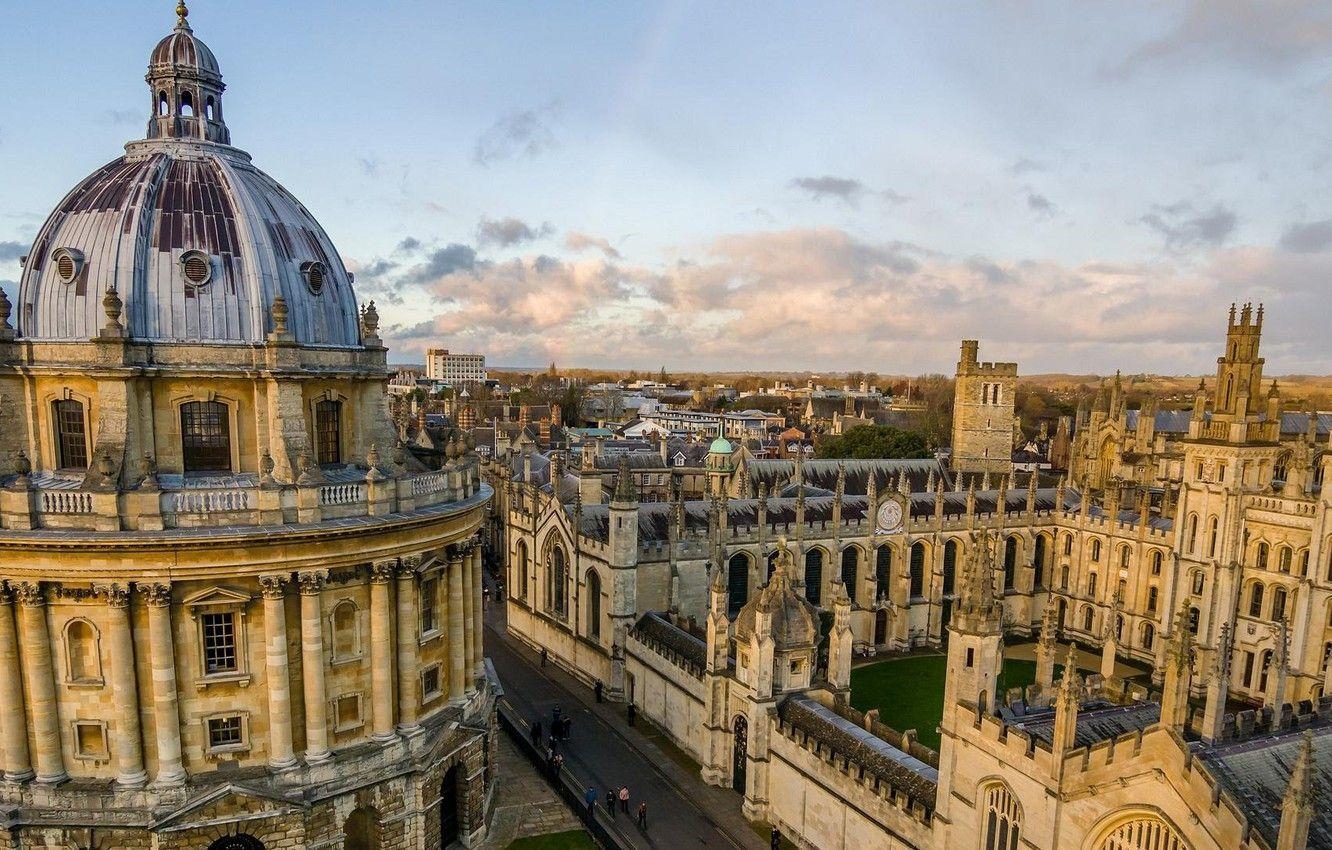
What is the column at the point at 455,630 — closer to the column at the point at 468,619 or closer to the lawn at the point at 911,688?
the column at the point at 468,619

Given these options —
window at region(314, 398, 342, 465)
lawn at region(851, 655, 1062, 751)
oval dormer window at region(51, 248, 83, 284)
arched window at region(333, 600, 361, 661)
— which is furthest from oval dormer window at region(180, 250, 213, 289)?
lawn at region(851, 655, 1062, 751)

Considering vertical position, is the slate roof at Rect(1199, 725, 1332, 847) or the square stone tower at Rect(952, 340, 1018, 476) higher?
the square stone tower at Rect(952, 340, 1018, 476)

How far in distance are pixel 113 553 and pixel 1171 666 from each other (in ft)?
80.1

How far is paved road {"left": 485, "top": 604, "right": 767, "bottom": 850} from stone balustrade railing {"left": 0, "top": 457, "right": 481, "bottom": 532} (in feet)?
47.9

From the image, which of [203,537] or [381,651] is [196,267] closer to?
[203,537]

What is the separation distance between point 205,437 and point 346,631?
6.86 metres

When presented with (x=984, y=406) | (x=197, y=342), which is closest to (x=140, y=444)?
(x=197, y=342)

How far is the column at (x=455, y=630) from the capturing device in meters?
26.6

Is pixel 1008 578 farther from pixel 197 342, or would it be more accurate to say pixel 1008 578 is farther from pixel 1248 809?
pixel 197 342

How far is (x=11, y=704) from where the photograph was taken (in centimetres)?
2119

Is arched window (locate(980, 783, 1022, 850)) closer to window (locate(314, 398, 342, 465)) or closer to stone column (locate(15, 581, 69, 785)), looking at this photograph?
window (locate(314, 398, 342, 465))

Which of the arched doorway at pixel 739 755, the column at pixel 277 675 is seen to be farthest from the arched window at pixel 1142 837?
the column at pixel 277 675

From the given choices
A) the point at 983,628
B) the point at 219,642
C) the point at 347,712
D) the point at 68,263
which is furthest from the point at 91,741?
the point at 983,628

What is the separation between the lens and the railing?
68.3 ft
